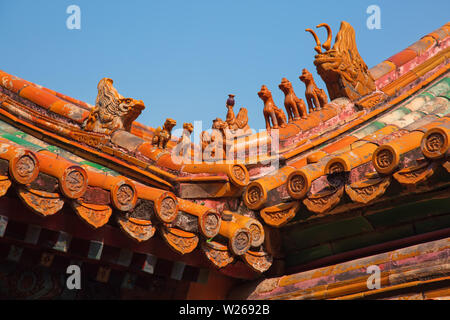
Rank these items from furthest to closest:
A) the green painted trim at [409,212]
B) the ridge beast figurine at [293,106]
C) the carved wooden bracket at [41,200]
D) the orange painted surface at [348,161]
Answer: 1. the ridge beast figurine at [293,106]
2. the orange painted surface at [348,161]
3. the green painted trim at [409,212]
4. the carved wooden bracket at [41,200]

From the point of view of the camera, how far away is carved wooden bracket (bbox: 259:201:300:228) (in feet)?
22.2

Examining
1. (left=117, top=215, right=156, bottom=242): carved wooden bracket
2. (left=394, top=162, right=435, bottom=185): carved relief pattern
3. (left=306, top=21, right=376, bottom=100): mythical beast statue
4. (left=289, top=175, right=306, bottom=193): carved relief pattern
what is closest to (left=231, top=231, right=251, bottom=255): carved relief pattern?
(left=289, top=175, right=306, bottom=193): carved relief pattern

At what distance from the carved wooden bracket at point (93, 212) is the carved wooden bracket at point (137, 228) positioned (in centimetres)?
16

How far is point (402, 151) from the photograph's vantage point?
6.08 metres

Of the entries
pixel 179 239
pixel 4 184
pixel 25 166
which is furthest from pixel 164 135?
pixel 4 184

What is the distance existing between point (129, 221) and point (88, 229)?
15.3 inches

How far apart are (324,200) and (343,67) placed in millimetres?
3748

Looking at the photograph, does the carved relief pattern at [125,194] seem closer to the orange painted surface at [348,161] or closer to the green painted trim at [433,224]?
the orange painted surface at [348,161]

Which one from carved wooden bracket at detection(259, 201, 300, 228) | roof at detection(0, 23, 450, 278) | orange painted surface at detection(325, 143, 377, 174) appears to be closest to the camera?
roof at detection(0, 23, 450, 278)

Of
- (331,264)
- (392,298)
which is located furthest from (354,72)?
(392,298)

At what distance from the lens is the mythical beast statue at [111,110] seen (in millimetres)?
8992

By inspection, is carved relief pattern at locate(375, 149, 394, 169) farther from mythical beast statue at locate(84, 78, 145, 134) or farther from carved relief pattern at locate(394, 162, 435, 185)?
mythical beast statue at locate(84, 78, 145, 134)

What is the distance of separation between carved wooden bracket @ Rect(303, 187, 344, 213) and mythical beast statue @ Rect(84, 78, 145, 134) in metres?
3.30

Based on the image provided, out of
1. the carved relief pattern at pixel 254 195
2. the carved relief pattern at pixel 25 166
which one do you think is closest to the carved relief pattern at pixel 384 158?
the carved relief pattern at pixel 254 195
